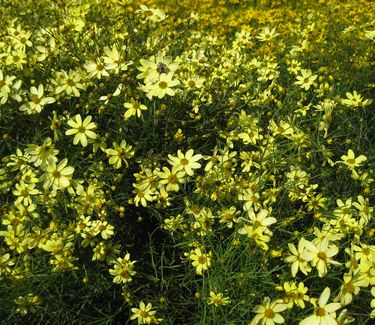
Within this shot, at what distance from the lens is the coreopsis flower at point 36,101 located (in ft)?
8.55

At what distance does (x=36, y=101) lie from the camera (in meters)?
2.67

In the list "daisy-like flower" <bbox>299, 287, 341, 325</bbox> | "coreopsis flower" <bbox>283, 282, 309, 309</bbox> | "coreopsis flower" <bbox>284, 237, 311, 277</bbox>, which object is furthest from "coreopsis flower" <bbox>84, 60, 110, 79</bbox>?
"daisy-like flower" <bbox>299, 287, 341, 325</bbox>

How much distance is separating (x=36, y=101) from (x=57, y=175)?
2.10 ft

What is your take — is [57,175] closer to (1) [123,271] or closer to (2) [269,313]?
(1) [123,271]

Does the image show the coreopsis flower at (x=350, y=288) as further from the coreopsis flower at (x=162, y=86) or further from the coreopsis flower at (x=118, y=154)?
the coreopsis flower at (x=162, y=86)

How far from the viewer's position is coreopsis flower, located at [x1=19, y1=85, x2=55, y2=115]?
2.61 meters

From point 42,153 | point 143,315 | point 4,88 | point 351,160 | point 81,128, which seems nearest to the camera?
point 143,315

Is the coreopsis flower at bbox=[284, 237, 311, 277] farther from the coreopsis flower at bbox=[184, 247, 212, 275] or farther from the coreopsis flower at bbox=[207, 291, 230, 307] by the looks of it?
the coreopsis flower at bbox=[184, 247, 212, 275]

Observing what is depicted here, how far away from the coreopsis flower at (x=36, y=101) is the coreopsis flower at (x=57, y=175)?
511 mm

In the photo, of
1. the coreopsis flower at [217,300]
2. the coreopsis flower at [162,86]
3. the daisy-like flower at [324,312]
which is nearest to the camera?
the daisy-like flower at [324,312]

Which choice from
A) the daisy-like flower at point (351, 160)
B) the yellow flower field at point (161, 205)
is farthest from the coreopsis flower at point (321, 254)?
the daisy-like flower at point (351, 160)

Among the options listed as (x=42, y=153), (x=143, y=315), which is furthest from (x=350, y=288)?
(x=42, y=153)

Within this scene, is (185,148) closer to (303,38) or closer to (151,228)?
(151,228)

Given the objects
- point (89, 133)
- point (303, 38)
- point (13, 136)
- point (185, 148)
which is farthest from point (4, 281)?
point (303, 38)
